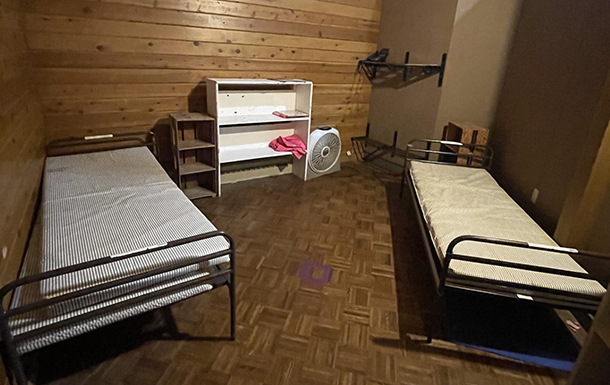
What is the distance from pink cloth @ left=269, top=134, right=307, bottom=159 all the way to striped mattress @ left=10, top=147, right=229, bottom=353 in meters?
1.57

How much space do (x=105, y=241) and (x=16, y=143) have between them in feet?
2.61

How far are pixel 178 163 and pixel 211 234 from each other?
1889 mm

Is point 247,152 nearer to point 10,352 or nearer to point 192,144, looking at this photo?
point 192,144

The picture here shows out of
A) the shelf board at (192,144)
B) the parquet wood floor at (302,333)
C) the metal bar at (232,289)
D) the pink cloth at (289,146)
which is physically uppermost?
the shelf board at (192,144)

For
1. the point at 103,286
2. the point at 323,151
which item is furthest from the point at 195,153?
the point at 103,286

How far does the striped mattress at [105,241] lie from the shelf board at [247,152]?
111 cm

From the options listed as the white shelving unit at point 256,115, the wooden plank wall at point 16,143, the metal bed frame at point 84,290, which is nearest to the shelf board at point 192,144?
the white shelving unit at point 256,115

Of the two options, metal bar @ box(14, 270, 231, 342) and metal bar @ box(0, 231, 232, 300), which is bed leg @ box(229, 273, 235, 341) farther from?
metal bar @ box(0, 231, 232, 300)

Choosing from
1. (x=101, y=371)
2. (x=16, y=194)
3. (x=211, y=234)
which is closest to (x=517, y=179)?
(x=211, y=234)

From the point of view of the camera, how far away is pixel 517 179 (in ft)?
10.3

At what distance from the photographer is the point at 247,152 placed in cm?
376

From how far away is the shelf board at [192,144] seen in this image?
10.5ft

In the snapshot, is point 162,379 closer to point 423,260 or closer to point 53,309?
point 53,309

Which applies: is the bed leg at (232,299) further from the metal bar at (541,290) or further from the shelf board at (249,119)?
the shelf board at (249,119)
